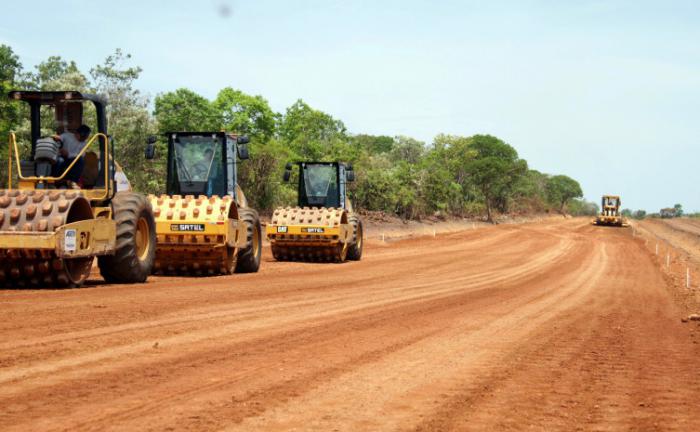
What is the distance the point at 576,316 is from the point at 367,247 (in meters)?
24.7

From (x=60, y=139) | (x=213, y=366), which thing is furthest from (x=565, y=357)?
(x=60, y=139)

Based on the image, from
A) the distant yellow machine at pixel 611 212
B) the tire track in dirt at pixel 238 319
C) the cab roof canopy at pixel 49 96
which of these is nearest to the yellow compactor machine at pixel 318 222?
the tire track in dirt at pixel 238 319

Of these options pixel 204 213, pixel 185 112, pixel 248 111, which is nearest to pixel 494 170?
pixel 248 111

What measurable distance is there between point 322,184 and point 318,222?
7.30ft

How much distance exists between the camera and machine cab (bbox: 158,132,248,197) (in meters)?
18.3

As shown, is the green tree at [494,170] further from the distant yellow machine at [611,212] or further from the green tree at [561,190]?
the green tree at [561,190]

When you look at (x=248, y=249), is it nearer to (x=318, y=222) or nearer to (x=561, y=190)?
(x=318, y=222)

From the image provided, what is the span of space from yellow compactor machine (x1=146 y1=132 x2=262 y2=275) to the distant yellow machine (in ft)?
184

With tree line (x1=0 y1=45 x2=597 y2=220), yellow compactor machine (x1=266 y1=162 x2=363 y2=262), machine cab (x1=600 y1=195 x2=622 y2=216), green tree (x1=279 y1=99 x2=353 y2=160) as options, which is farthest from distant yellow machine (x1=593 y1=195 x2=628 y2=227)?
yellow compactor machine (x1=266 y1=162 x2=363 y2=262)

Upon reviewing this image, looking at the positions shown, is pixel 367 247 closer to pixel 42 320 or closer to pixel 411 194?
pixel 411 194

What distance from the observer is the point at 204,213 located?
16.6 meters

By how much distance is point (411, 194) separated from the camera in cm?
5738

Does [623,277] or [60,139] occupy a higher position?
[60,139]

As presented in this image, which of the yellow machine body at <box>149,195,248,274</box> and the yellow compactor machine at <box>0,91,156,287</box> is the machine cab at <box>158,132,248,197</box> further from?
the yellow compactor machine at <box>0,91,156,287</box>
